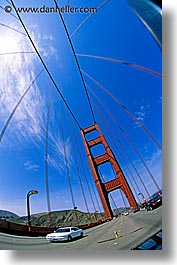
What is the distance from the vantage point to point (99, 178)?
1497mm

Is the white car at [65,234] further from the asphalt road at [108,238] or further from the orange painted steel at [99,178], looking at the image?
the orange painted steel at [99,178]

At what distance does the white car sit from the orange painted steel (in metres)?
0.13

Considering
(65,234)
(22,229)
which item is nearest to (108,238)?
(65,234)

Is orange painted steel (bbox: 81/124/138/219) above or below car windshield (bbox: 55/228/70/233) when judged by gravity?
above

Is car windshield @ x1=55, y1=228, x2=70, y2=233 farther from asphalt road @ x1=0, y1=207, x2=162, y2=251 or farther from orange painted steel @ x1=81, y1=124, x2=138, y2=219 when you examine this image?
orange painted steel @ x1=81, y1=124, x2=138, y2=219

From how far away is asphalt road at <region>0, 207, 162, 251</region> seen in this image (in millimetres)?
1454

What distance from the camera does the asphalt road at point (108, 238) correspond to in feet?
4.77

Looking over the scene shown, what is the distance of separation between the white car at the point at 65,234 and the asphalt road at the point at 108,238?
0.02 metres

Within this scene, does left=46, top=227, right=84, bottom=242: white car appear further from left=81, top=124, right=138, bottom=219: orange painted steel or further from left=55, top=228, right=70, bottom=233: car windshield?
left=81, top=124, right=138, bottom=219: orange painted steel

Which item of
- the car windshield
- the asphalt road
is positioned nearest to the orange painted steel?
the asphalt road

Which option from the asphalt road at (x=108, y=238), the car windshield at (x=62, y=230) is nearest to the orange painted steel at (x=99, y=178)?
the asphalt road at (x=108, y=238)

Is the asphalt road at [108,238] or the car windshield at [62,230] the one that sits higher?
the car windshield at [62,230]

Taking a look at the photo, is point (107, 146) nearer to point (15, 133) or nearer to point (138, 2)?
point (15, 133)

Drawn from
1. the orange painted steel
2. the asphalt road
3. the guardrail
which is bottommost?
the asphalt road
